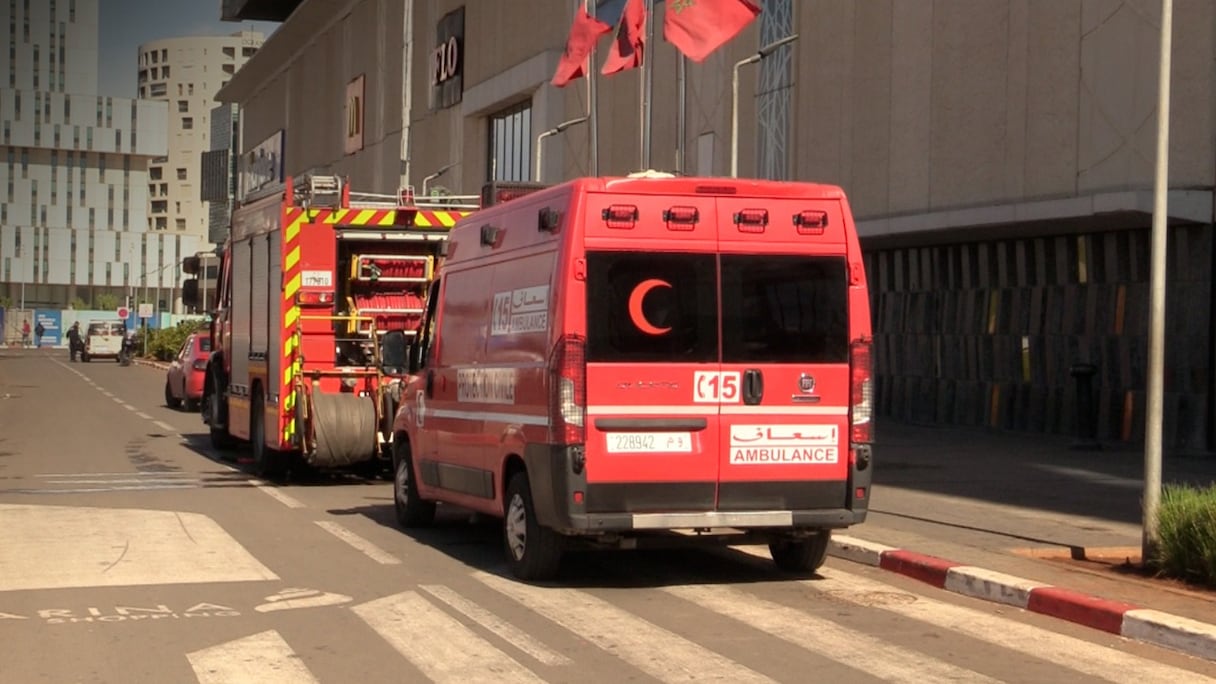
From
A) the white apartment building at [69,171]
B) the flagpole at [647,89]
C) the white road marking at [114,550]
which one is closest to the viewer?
the white road marking at [114,550]

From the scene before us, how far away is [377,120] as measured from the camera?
220 feet

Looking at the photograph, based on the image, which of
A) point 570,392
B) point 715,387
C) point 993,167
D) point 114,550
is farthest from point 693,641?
point 993,167

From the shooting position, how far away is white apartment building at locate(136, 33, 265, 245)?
615 feet

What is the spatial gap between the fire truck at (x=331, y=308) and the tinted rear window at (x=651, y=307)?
6.65 metres

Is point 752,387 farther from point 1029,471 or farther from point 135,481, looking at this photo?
point 135,481

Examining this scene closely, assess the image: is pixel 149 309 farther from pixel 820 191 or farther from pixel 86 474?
pixel 820 191

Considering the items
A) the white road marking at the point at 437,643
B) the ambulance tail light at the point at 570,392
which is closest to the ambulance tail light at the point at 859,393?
the ambulance tail light at the point at 570,392

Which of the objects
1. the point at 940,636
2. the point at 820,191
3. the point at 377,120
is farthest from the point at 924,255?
the point at 377,120

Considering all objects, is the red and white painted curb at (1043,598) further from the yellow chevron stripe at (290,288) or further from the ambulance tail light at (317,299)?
the yellow chevron stripe at (290,288)

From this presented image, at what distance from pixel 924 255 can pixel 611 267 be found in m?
21.0

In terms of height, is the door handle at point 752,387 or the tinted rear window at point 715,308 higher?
the tinted rear window at point 715,308

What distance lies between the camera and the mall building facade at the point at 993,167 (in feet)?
75.2

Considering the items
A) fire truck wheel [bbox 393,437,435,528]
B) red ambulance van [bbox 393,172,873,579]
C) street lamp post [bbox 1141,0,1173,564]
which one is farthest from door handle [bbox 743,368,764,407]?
fire truck wheel [bbox 393,437,435,528]

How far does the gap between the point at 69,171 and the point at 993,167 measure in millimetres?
154551
